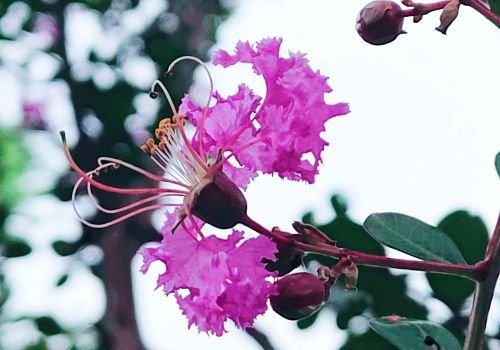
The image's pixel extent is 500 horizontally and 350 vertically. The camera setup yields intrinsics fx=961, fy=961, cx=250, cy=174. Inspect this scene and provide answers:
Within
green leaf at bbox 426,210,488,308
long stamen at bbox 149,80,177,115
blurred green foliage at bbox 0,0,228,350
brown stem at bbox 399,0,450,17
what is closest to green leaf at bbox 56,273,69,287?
blurred green foliage at bbox 0,0,228,350

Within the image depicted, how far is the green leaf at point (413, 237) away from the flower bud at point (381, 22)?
129mm

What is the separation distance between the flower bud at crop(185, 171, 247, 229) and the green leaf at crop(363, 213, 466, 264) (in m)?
0.12

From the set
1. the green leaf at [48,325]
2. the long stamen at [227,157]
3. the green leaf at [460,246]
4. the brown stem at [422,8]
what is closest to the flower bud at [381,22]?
the brown stem at [422,8]

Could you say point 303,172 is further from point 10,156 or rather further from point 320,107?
point 10,156

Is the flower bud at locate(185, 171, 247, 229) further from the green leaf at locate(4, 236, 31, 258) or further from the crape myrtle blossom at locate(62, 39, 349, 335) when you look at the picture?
the green leaf at locate(4, 236, 31, 258)

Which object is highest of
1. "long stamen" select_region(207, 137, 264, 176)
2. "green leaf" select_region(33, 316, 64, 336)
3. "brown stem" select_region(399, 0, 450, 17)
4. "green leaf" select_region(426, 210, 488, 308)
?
"brown stem" select_region(399, 0, 450, 17)

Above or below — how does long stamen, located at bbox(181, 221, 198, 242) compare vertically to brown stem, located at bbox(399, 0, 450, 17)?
below

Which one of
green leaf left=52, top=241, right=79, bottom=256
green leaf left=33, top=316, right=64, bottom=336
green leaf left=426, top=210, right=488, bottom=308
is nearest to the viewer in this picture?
green leaf left=426, top=210, right=488, bottom=308

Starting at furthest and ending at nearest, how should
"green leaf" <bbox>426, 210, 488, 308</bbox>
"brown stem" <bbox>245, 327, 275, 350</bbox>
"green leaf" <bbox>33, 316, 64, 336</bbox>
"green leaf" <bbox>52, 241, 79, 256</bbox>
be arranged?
"green leaf" <bbox>33, 316, 64, 336</bbox> → "green leaf" <bbox>52, 241, 79, 256</bbox> → "brown stem" <bbox>245, 327, 275, 350</bbox> → "green leaf" <bbox>426, 210, 488, 308</bbox>

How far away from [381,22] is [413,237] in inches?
6.2

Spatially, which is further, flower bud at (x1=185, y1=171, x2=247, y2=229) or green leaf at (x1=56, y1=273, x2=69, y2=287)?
green leaf at (x1=56, y1=273, x2=69, y2=287)

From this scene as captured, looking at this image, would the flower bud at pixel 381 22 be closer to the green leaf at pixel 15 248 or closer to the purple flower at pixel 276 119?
the purple flower at pixel 276 119

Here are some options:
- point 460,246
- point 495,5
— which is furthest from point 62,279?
point 495,5

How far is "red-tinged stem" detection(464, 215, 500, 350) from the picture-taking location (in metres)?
0.61
